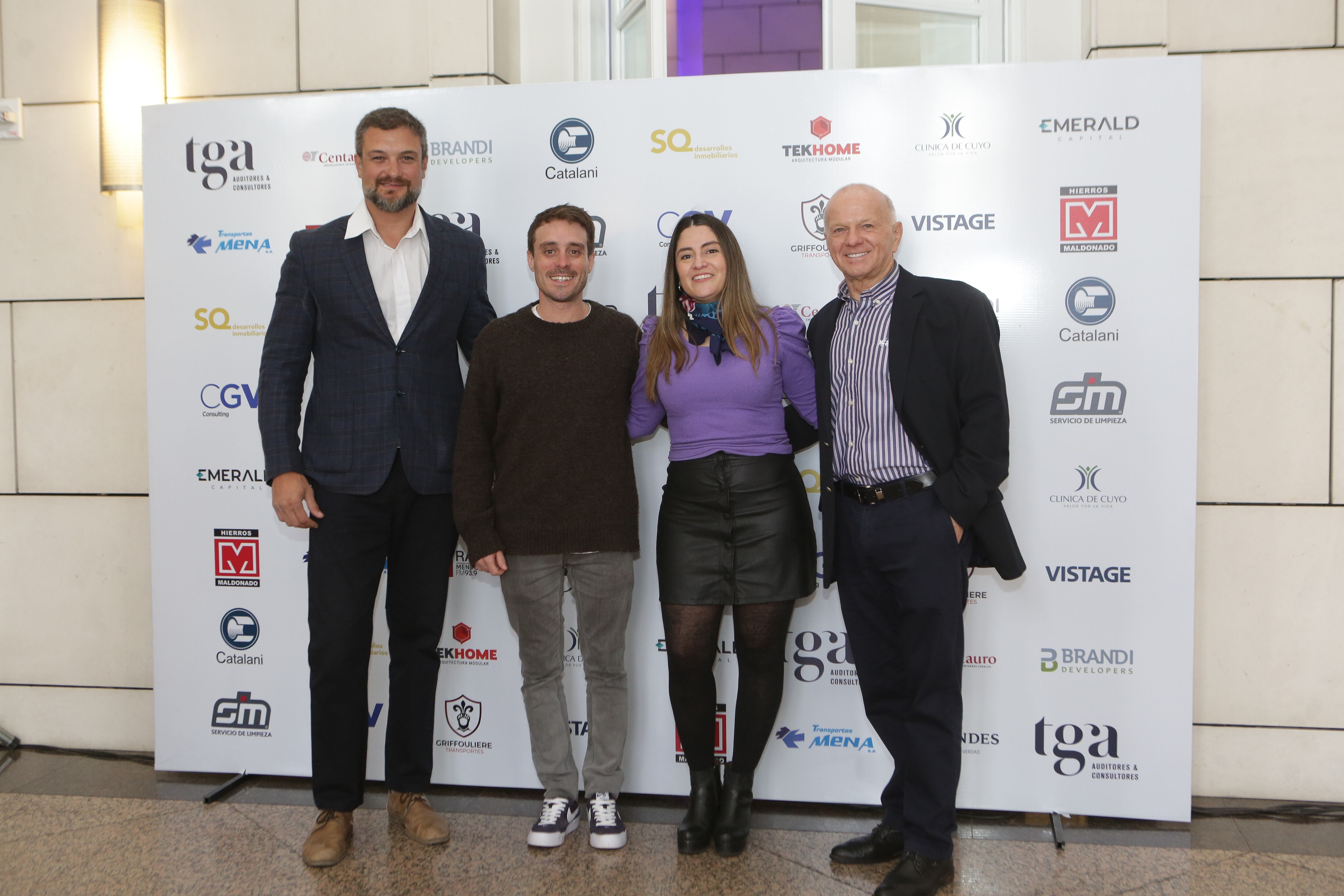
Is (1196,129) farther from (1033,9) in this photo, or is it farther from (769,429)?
(769,429)

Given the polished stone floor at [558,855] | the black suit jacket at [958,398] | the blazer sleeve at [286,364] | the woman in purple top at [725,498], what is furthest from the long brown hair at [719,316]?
the polished stone floor at [558,855]

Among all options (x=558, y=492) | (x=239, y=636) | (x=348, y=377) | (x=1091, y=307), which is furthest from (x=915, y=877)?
(x=239, y=636)

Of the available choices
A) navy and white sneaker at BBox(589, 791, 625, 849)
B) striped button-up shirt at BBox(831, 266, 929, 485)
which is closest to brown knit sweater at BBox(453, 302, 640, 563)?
striped button-up shirt at BBox(831, 266, 929, 485)

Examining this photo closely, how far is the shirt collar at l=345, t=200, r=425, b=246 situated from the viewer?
93.5 inches

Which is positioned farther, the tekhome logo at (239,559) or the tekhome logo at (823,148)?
the tekhome logo at (239,559)

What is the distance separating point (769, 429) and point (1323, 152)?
216cm

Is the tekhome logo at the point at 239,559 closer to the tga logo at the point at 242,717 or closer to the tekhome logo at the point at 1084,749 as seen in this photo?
the tga logo at the point at 242,717

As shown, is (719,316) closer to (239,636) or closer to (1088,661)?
(1088,661)

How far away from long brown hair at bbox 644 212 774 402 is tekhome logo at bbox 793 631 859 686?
0.99m

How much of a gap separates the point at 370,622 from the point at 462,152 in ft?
5.06

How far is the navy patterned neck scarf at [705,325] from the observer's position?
7.46 feet

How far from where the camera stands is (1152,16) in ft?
9.24

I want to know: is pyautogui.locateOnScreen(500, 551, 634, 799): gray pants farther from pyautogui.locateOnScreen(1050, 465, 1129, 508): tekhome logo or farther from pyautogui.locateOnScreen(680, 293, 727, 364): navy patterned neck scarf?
pyautogui.locateOnScreen(1050, 465, 1129, 508): tekhome logo

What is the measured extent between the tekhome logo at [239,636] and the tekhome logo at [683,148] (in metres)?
2.12
